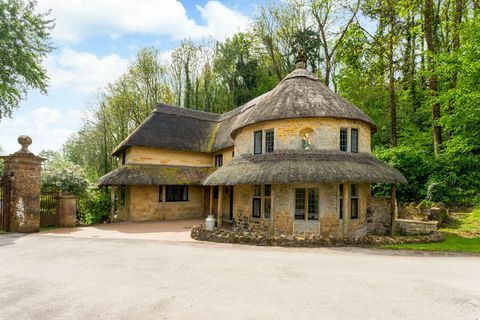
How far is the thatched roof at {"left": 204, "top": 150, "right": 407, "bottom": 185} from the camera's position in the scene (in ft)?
38.6

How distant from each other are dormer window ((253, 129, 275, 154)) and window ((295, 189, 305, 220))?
2685mm

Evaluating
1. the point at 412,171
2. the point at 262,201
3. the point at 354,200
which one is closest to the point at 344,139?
the point at 354,200

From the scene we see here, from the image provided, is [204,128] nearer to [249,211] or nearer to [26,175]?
[249,211]

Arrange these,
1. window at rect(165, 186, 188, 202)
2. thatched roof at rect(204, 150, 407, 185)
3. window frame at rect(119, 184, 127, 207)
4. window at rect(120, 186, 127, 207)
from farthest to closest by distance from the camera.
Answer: window at rect(165, 186, 188, 202), window at rect(120, 186, 127, 207), window frame at rect(119, 184, 127, 207), thatched roof at rect(204, 150, 407, 185)

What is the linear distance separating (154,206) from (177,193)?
2086mm

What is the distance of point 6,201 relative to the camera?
13.2 m

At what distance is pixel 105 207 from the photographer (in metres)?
19.7

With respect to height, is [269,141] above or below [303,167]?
above

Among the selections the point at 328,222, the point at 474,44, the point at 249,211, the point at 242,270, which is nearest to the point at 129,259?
the point at 242,270

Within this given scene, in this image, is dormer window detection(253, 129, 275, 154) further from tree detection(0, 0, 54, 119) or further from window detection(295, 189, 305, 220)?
tree detection(0, 0, 54, 119)

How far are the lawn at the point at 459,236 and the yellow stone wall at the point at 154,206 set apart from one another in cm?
1499

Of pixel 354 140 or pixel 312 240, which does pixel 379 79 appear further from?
pixel 312 240

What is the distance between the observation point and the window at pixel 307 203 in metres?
12.9

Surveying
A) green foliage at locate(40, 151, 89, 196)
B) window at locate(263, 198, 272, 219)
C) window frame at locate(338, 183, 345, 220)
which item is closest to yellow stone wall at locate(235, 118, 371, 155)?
window frame at locate(338, 183, 345, 220)
